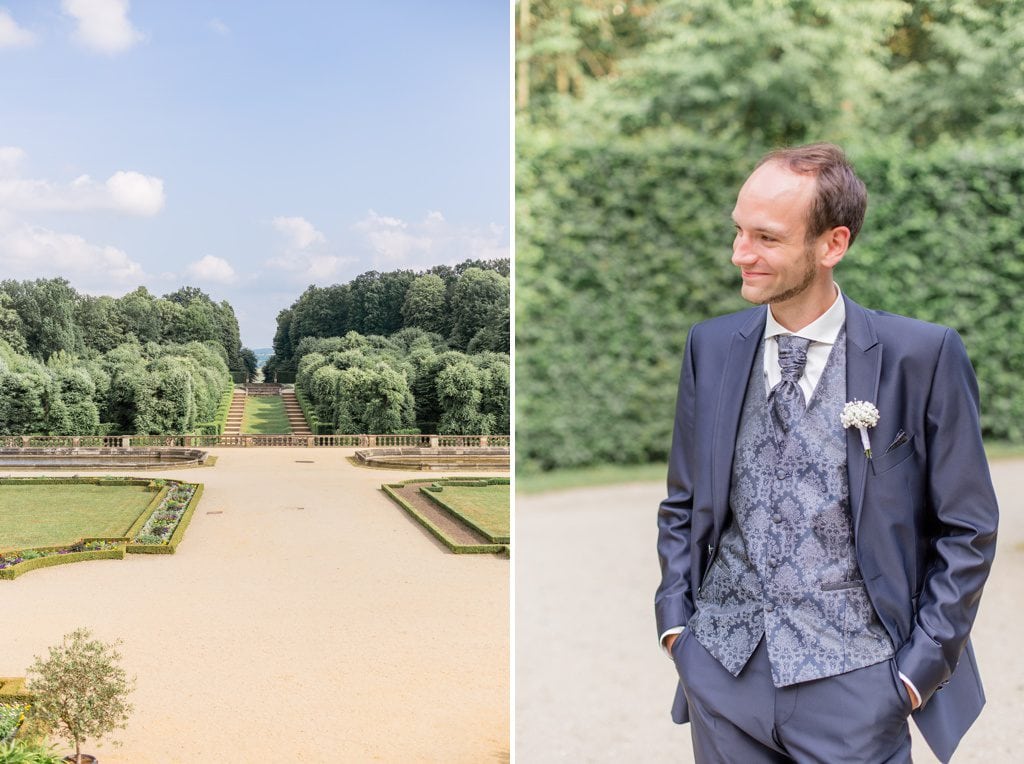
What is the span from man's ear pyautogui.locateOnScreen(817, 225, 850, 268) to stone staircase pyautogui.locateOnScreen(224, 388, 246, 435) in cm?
248

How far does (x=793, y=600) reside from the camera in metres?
1.49

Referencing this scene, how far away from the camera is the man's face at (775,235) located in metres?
1.48

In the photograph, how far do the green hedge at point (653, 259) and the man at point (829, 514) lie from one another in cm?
508

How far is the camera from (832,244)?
1509 millimetres

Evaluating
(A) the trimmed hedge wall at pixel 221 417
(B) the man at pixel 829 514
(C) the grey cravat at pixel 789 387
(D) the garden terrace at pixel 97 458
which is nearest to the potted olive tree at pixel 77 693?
(D) the garden terrace at pixel 97 458

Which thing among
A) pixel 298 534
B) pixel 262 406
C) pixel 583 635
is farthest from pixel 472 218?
pixel 583 635

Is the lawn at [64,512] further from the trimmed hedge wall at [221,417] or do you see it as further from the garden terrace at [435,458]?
the garden terrace at [435,458]

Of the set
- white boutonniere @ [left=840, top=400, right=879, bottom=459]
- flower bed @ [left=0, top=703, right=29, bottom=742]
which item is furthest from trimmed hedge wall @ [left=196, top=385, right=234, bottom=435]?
white boutonniere @ [left=840, top=400, right=879, bottom=459]

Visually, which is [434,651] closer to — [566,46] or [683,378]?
[683,378]

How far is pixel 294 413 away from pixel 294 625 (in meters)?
0.75

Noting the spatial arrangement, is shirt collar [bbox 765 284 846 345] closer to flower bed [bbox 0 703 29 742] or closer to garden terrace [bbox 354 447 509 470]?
garden terrace [bbox 354 447 509 470]

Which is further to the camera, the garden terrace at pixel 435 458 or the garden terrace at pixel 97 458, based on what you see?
the garden terrace at pixel 435 458

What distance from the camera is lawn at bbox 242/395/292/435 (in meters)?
3.59

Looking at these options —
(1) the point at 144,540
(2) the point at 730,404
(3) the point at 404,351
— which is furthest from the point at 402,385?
(2) the point at 730,404
